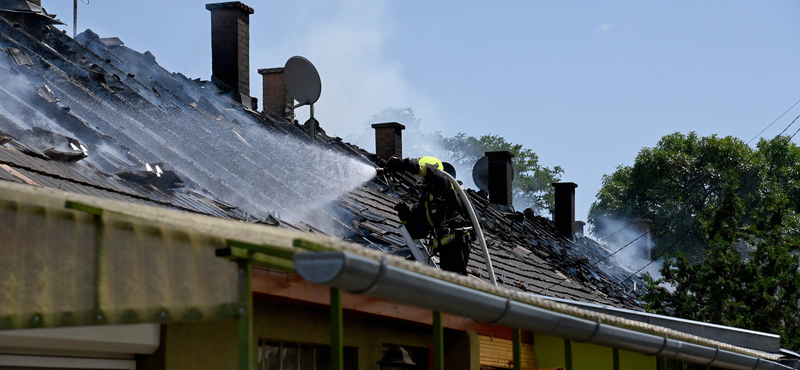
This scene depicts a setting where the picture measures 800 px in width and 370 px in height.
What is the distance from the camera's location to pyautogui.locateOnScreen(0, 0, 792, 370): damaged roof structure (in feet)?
23.1

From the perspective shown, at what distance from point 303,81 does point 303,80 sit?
0.01m

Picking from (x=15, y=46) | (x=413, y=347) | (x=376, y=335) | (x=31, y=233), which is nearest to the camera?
(x=31, y=233)

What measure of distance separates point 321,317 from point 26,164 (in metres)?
2.08

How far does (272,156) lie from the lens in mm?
11742

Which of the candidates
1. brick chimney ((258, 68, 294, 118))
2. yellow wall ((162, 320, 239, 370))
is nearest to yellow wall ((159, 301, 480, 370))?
yellow wall ((162, 320, 239, 370))

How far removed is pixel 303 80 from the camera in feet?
41.8

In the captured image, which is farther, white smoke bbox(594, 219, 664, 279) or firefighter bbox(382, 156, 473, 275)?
A: white smoke bbox(594, 219, 664, 279)

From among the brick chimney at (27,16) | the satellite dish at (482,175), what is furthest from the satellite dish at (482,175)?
the brick chimney at (27,16)

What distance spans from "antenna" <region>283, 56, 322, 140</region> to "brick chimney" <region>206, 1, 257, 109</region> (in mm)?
1985

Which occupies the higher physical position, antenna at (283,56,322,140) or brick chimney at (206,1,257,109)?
brick chimney at (206,1,257,109)

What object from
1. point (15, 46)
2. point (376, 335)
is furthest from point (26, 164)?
point (15, 46)

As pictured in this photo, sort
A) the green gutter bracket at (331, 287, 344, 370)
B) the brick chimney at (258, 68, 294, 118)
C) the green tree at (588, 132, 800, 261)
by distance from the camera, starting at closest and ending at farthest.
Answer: the green gutter bracket at (331, 287, 344, 370) < the brick chimney at (258, 68, 294, 118) < the green tree at (588, 132, 800, 261)

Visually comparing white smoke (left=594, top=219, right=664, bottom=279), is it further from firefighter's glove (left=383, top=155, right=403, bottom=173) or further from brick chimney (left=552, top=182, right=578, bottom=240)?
firefighter's glove (left=383, top=155, right=403, bottom=173)

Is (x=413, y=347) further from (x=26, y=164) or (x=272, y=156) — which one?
(x=272, y=156)
